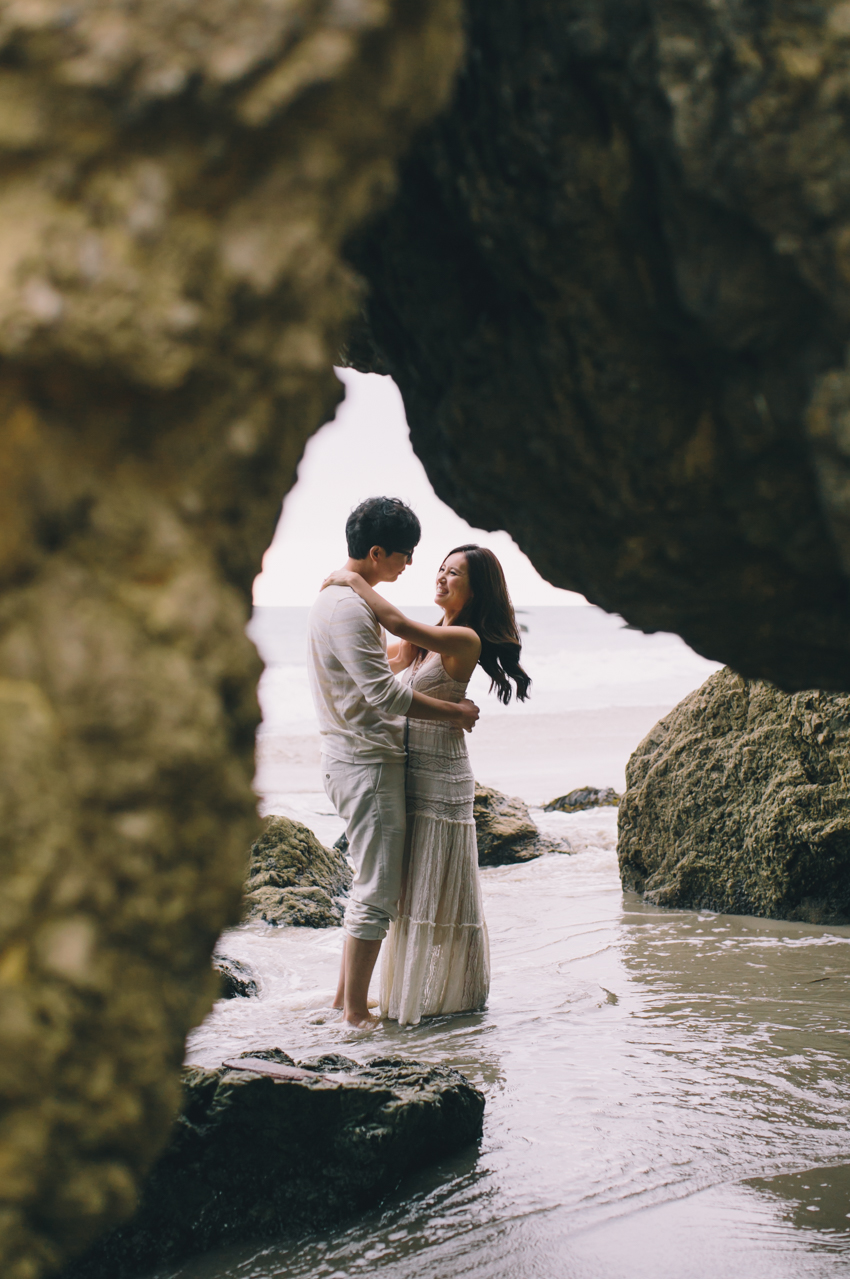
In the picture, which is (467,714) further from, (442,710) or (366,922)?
(366,922)

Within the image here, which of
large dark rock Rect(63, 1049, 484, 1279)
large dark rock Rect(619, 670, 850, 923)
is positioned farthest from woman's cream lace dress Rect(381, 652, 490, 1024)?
large dark rock Rect(619, 670, 850, 923)

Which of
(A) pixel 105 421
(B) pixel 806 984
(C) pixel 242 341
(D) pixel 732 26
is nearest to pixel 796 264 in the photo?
(D) pixel 732 26

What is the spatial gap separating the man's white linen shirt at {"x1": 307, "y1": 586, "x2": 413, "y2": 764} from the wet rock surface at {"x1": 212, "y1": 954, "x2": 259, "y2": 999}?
116 cm

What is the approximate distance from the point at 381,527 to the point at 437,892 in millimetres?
1658

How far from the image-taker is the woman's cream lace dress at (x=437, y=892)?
13.9 ft

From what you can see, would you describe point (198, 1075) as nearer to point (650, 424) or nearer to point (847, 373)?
point (650, 424)

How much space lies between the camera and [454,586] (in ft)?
15.2

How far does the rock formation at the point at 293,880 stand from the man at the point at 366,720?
5.53 ft

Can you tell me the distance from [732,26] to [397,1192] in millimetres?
2684

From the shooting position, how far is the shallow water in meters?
2.24

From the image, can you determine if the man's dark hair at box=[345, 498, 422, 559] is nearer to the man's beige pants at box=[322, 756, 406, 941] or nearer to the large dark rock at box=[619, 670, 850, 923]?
the man's beige pants at box=[322, 756, 406, 941]

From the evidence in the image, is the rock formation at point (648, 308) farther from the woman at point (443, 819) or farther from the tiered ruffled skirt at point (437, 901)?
the tiered ruffled skirt at point (437, 901)

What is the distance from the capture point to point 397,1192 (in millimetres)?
2555

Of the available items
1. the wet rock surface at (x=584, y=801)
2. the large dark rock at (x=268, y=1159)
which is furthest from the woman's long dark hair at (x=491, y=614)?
A: the wet rock surface at (x=584, y=801)
